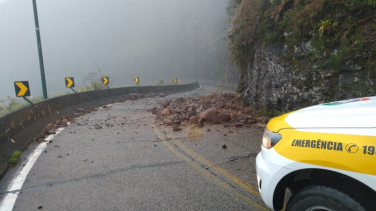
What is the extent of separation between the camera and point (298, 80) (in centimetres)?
718

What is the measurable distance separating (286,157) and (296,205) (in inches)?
15.3

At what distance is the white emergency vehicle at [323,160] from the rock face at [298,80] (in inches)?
177

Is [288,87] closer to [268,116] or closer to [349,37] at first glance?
[268,116]

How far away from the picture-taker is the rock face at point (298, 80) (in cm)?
593

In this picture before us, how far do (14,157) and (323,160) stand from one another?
5546 mm

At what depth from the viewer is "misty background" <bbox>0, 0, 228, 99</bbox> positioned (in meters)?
98.8

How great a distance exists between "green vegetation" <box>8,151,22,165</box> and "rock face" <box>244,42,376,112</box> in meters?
6.82

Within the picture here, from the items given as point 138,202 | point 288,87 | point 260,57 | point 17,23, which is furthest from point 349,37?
point 17,23

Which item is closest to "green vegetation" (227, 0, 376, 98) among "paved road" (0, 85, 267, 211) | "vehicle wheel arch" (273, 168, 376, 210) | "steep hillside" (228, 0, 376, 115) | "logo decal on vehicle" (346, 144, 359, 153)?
"steep hillside" (228, 0, 376, 115)

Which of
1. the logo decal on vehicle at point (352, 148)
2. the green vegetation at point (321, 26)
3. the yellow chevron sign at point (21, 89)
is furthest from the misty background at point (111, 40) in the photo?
the logo decal on vehicle at point (352, 148)

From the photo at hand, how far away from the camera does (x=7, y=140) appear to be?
210 inches

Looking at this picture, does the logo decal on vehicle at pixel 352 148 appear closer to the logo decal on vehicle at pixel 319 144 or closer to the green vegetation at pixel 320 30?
the logo decal on vehicle at pixel 319 144

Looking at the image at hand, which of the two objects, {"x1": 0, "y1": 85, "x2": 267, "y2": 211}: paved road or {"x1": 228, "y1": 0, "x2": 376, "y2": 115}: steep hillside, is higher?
{"x1": 228, "y1": 0, "x2": 376, "y2": 115}: steep hillside

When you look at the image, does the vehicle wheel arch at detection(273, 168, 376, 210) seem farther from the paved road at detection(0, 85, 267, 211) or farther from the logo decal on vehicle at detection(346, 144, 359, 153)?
the paved road at detection(0, 85, 267, 211)
